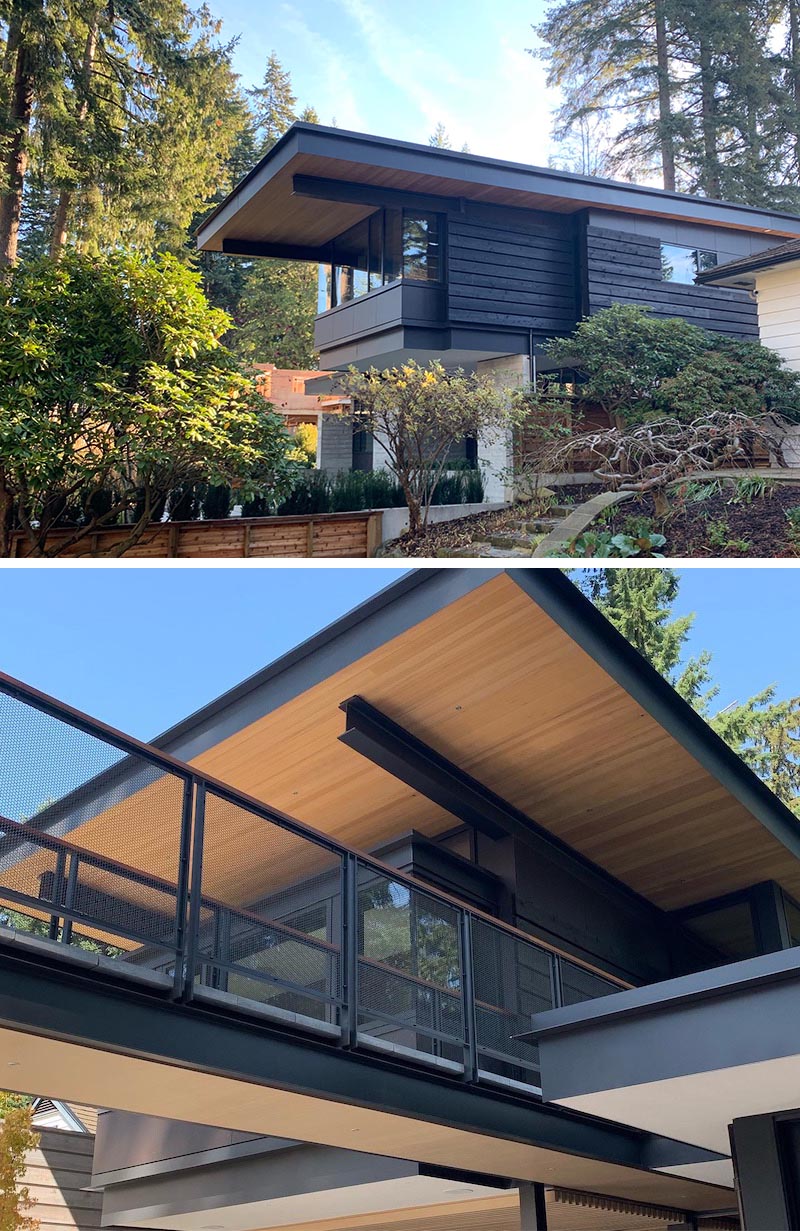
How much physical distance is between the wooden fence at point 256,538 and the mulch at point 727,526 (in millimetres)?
3821

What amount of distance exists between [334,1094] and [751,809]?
4.20 m

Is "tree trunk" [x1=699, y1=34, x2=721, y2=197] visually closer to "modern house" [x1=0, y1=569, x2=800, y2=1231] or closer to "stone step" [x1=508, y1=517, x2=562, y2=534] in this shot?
"stone step" [x1=508, y1=517, x2=562, y2=534]

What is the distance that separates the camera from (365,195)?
1418cm

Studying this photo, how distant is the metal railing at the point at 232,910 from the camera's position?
12.0ft

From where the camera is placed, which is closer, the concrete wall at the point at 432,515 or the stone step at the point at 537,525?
the stone step at the point at 537,525

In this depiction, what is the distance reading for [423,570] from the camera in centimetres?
511

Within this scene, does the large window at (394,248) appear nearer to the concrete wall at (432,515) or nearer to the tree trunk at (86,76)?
the concrete wall at (432,515)

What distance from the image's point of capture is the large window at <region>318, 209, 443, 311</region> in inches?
585

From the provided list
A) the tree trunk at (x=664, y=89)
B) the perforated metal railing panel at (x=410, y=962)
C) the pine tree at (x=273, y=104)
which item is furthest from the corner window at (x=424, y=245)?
the perforated metal railing panel at (x=410, y=962)

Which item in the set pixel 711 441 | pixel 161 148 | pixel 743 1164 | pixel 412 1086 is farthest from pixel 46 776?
pixel 161 148

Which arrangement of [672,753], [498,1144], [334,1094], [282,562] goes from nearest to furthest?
[334,1094], [498,1144], [672,753], [282,562]

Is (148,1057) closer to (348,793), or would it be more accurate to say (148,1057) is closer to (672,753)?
(348,793)

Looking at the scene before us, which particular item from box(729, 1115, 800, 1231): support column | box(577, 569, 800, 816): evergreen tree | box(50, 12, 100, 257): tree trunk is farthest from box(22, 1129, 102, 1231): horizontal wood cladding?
box(577, 569, 800, 816): evergreen tree

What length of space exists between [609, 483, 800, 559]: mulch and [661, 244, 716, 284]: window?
301 inches
